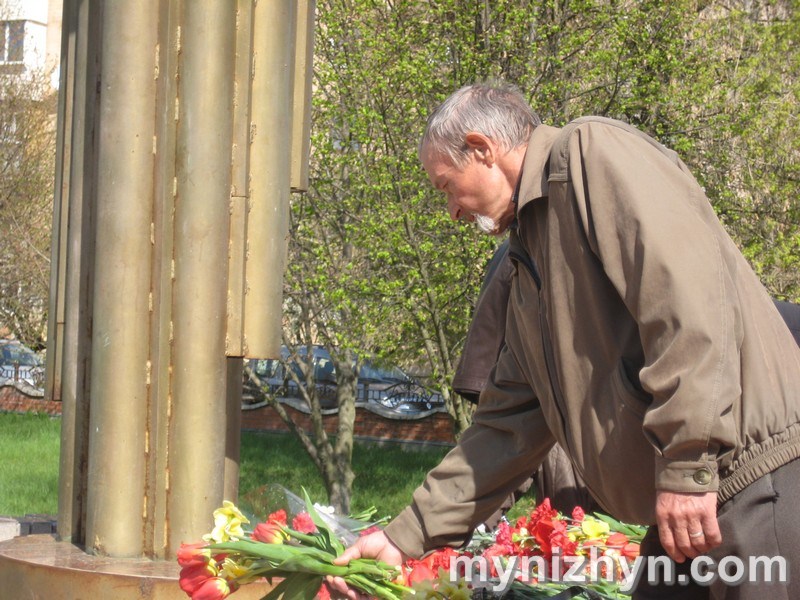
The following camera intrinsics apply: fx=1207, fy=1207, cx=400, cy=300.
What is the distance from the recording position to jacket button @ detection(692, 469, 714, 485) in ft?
7.48

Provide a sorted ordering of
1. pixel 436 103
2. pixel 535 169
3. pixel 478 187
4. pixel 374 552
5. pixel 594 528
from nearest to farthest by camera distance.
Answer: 1. pixel 535 169
2. pixel 478 187
3. pixel 374 552
4. pixel 594 528
5. pixel 436 103

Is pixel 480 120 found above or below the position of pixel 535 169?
above

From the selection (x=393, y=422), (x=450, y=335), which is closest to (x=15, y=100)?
(x=393, y=422)

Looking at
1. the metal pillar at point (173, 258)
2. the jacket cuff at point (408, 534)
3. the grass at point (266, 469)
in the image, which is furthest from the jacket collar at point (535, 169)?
the grass at point (266, 469)

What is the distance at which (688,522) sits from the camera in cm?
232

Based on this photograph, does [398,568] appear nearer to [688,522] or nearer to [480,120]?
[688,522]

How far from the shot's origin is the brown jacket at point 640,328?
7.48ft

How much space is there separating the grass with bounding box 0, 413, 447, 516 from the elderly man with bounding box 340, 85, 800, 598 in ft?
32.0

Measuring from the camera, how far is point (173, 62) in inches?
171

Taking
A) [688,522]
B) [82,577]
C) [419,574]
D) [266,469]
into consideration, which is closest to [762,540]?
[688,522]

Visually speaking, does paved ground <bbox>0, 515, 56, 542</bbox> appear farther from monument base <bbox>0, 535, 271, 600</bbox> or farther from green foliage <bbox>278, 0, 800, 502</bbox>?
green foliage <bbox>278, 0, 800, 502</bbox>

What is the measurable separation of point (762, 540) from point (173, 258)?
2534 mm

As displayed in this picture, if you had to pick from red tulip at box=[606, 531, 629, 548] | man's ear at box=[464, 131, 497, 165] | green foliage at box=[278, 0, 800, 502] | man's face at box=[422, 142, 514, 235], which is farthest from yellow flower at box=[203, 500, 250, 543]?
green foliage at box=[278, 0, 800, 502]

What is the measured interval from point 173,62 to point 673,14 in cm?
851
